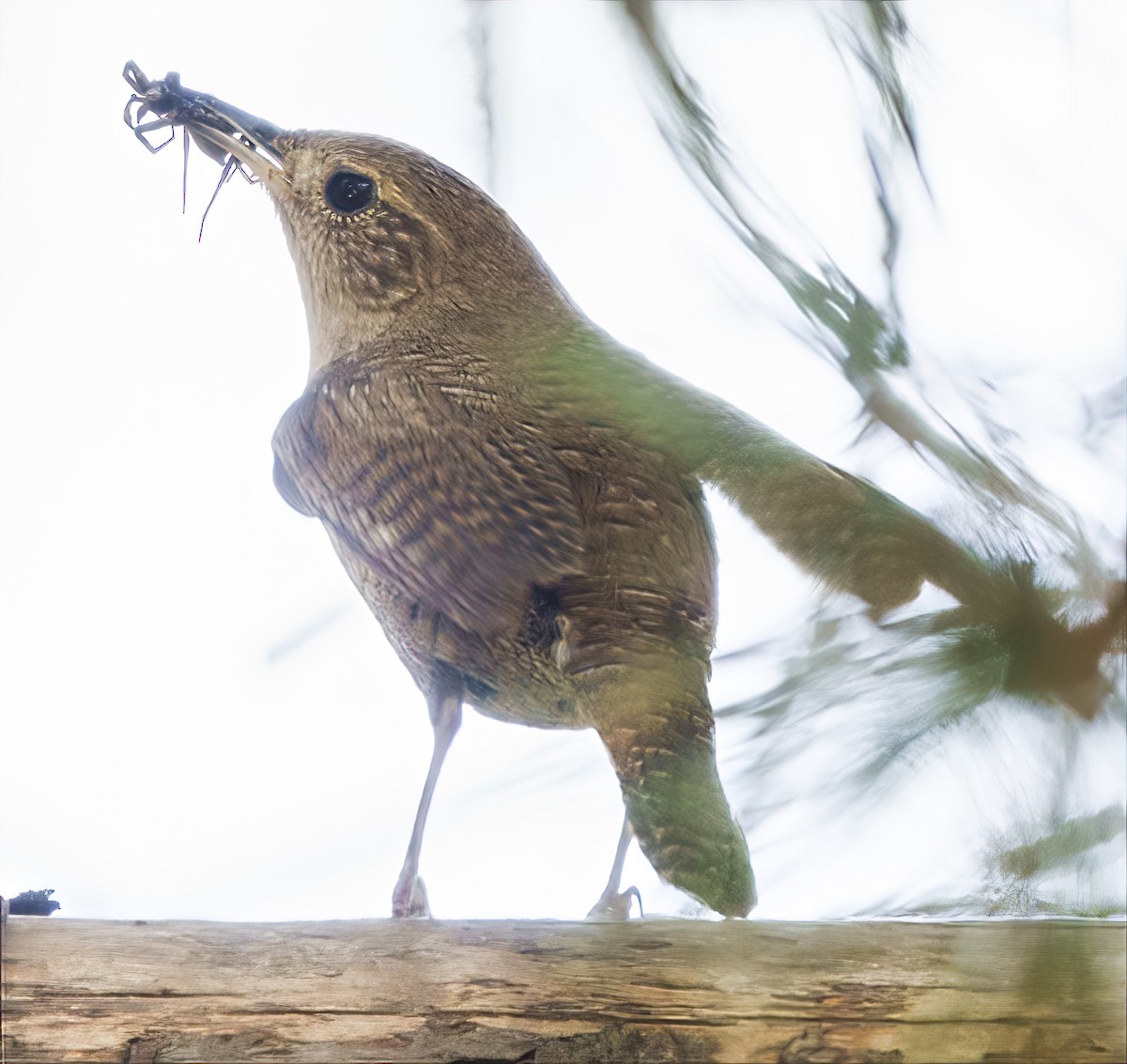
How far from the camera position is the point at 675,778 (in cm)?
68

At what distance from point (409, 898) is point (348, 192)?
592mm

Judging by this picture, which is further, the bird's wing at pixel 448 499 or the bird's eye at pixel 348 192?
the bird's eye at pixel 348 192

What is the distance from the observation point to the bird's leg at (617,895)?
2.89ft

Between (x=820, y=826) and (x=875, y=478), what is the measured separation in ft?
0.65

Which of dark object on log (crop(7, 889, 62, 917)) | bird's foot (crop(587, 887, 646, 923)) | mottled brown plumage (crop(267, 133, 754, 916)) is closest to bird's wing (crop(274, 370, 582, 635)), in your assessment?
mottled brown plumage (crop(267, 133, 754, 916))

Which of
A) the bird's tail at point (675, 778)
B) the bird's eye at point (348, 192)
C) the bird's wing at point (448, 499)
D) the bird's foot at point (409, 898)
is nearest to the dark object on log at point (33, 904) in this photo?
the bird's foot at point (409, 898)

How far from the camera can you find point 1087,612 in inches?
17.6

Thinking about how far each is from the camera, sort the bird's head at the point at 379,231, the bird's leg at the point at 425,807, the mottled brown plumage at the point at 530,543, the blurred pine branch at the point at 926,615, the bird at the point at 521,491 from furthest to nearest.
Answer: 1. the bird's head at the point at 379,231
2. the bird's leg at the point at 425,807
3. the mottled brown plumage at the point at 530,543
4. the bird at the point at 521,491
5. the blurred pine branch at the point at 926,615

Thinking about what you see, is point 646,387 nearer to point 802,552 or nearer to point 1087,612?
point 802,552

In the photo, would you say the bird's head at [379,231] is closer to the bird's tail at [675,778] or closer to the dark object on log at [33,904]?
the bird's tail at [675,778]

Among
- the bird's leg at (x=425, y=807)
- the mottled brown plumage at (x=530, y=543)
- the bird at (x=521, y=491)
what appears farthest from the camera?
the bird's leg at (x=425, y=807)

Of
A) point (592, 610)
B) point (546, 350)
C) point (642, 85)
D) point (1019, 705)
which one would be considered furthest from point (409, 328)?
point (1019, 705)

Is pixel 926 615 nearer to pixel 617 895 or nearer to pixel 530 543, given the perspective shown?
pixel 530 543

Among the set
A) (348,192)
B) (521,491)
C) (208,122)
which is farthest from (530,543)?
(208,122)
